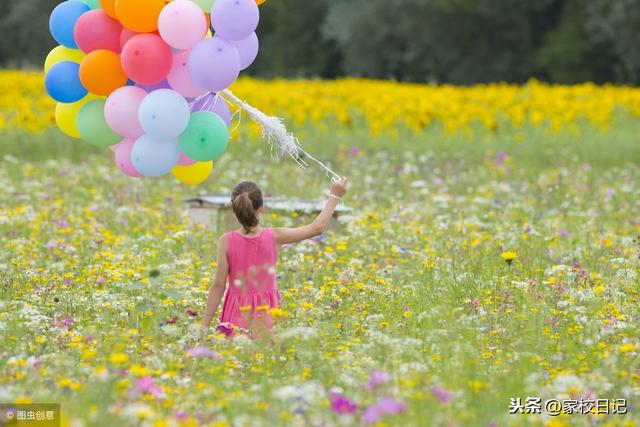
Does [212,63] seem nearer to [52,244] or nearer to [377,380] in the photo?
[377,380]

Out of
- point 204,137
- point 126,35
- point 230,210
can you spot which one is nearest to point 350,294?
point 204,137

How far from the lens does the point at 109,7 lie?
20.4 feet

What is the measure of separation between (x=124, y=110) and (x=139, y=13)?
0.52 metres

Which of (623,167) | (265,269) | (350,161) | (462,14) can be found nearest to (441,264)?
(265,269)

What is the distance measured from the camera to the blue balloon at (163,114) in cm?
600

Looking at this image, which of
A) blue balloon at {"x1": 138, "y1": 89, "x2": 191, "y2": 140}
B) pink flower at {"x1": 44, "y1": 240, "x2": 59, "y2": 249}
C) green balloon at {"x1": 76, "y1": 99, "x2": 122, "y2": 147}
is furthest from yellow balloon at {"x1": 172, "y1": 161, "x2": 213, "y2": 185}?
pink flower at {"x1": 44, "y1": 240, "x2": 59, "y2": 249}

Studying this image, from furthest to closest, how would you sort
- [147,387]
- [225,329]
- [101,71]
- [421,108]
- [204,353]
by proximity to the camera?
[421,108]
[101,71]
[225,329]
[204,353]
[147,387]

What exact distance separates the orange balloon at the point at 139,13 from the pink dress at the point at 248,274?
1.19 meters

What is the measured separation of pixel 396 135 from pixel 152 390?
37.5 feet

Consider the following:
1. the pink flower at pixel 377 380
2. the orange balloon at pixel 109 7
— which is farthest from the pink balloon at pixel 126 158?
the pink flower at pixel 377 380

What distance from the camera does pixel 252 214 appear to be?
19.4ft

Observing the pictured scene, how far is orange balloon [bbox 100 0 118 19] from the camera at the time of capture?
20.4 feet

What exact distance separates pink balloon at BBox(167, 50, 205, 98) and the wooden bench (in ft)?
8.08

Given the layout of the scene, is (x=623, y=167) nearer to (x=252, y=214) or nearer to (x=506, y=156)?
(x=506, y=156)
